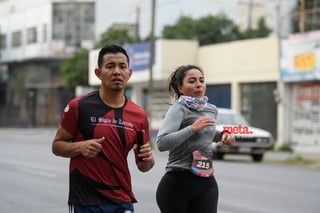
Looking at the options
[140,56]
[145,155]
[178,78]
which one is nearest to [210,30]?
[140,56]

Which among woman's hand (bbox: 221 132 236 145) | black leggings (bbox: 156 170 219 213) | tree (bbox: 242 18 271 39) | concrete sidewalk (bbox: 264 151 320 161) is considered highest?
tree (bbox: 242 18 271 39)

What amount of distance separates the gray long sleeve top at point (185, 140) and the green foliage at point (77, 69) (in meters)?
44.8

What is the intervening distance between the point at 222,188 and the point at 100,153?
8971 millimetres

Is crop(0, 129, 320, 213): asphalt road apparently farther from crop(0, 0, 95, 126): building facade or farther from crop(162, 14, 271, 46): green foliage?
crop(0, 0, 95, 126): building facade

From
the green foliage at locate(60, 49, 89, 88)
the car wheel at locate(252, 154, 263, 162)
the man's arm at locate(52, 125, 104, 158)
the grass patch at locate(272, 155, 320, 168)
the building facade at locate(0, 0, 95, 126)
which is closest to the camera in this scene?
the man's arm at locate(52, 125, 104, 158)

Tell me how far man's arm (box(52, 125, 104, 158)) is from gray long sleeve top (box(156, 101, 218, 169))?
74 cm

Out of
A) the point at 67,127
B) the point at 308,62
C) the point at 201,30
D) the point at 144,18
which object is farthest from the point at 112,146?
the point at 144,18

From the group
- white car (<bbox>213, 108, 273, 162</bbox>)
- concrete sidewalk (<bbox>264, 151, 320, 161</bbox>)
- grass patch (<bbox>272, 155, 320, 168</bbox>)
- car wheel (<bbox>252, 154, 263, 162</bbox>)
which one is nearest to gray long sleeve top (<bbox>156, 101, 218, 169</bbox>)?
white car (<bbox>213, 108, 273, 162</bbox>)

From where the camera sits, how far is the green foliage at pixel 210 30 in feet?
155

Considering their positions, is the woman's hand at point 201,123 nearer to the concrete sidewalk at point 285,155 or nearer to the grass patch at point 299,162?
the grass patch at point 299,162

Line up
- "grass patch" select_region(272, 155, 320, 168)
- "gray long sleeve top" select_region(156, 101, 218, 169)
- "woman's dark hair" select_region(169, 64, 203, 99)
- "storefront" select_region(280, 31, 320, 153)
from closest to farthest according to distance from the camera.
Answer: "gray long sleeve top" select_region(156, 101, 218, 169), "woman's dark hair" select_region(169, 64, 203, 99), "grass patch" select_region(272, 155, 320, 168), "storefront" select_region(280, 31, 320, 153)

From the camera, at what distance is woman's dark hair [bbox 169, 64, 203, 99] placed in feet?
17.0

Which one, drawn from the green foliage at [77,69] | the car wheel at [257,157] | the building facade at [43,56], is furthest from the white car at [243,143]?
the building facade at [43,56]

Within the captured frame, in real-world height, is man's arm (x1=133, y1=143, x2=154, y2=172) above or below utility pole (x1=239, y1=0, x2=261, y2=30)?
below
